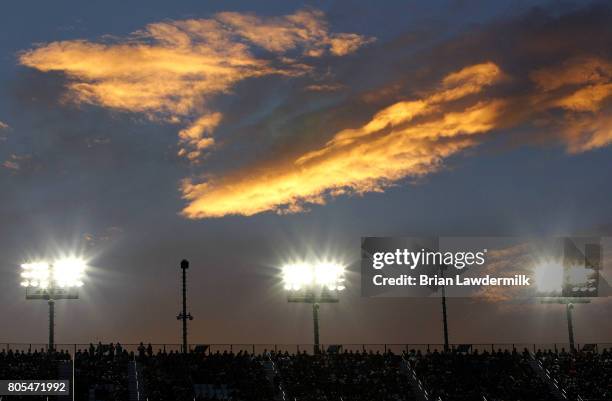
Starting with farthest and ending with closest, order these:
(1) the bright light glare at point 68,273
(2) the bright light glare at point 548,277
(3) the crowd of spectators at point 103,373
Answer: (2) the bright light glare at point 548,277 → (1) the bright light glare at point 68,273 → (3) the crowd of spectators at point 103,373

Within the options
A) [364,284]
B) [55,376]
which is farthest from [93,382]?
[364,284]

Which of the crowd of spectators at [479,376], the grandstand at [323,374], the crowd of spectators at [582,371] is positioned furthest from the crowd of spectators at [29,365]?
the crowd of spectators at [582,371]

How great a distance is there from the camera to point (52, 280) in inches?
2808

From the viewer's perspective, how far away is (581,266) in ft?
273

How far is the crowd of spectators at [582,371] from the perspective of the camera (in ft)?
234

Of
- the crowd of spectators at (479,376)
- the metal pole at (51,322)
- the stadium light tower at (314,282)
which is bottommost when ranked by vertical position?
the crowd of spectators at (479,376)

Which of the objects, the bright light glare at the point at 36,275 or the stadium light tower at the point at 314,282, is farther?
the stadium light tower at the point at 314,282

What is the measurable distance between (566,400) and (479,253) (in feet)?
44.0

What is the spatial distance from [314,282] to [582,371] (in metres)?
17.8

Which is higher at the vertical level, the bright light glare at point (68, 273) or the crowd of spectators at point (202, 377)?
the bright light glare at point (68, 273)

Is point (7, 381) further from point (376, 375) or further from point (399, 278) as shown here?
point (399, 278)

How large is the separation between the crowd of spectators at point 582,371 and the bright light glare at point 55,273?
29.9 meters

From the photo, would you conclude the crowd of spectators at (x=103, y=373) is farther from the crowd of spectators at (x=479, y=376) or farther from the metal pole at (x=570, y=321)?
the metal pole at (x=570, y=321)

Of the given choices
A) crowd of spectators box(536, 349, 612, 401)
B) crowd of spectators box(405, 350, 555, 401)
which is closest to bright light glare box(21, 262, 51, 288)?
crowd of spectators box(405, 350, 555, 401)
